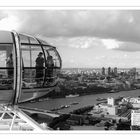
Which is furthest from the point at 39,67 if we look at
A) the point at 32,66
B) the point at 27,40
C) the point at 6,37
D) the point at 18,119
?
the point at 18,119

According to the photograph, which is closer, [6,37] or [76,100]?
[6,37]

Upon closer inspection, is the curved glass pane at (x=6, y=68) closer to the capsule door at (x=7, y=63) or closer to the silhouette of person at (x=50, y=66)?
the capsule door at (x=7, y=63)

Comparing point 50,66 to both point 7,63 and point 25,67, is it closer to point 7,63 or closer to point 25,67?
point 25,67

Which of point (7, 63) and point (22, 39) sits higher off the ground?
point (22, 39)

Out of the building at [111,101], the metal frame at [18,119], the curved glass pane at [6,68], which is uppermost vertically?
the curved glass pane at [6,68]

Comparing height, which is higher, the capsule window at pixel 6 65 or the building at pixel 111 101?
the capsule window at pixel 6 65

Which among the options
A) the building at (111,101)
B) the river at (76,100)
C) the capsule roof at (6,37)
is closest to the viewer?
the capsule roof at (6,37)

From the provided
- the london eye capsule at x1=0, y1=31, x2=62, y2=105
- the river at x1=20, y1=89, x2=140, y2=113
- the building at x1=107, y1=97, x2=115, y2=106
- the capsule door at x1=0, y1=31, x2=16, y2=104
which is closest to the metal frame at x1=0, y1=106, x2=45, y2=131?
the london eye capsule at x1=0, y1=31, x2=62, y2=105

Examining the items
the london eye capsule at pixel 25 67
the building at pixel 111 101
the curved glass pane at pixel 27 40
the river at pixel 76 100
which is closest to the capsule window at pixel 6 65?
the london eye capsule at pixel 25 67

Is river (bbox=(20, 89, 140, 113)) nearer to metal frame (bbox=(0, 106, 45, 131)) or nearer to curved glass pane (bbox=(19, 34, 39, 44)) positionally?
metal frame (bbox=(0, 106, 45, 131))
